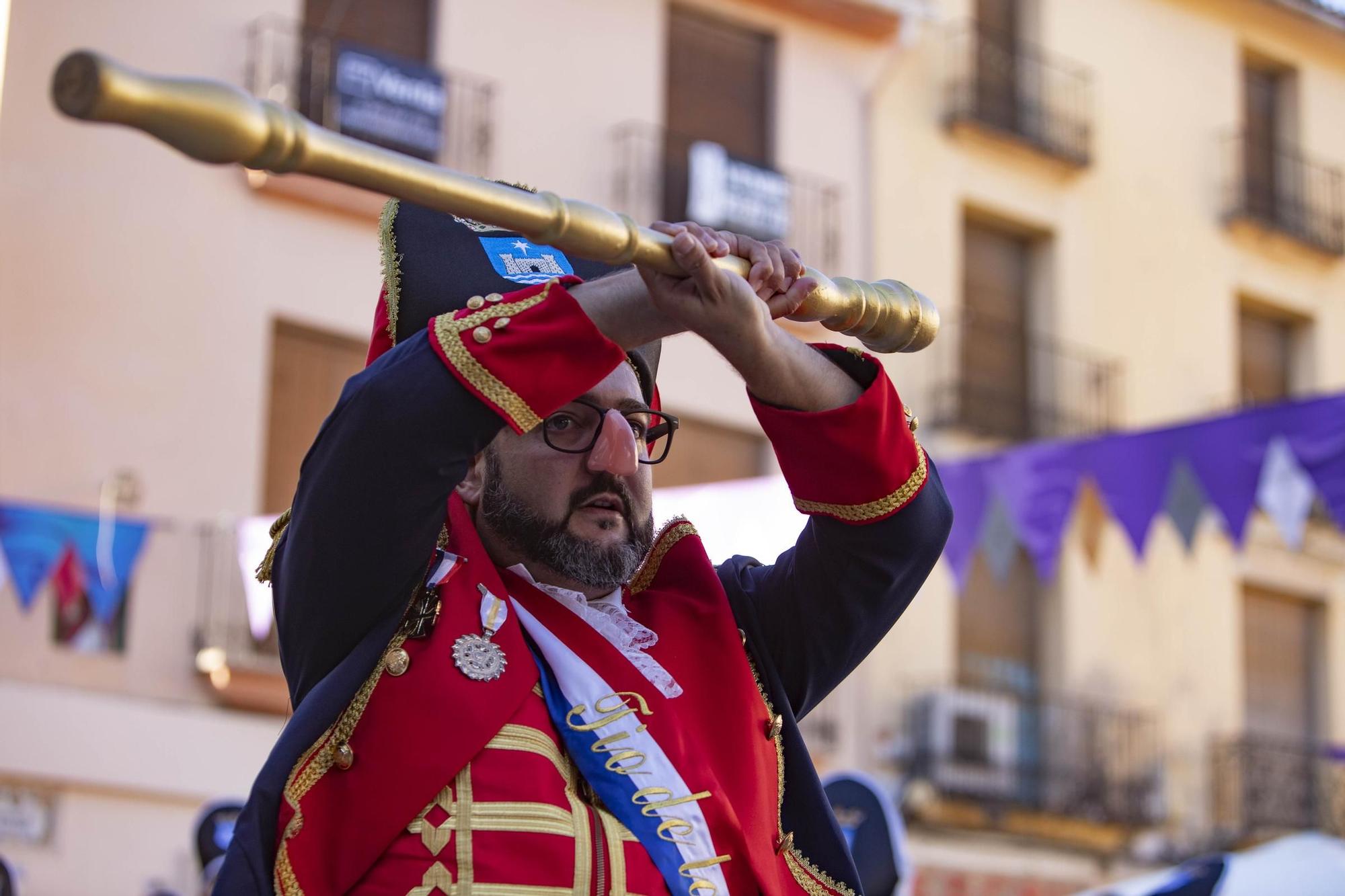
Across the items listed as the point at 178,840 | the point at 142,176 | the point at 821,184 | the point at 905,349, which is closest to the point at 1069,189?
the point at 821,184

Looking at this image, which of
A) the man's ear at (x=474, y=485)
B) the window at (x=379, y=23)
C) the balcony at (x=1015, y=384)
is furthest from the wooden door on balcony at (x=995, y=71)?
the man's ear at (x=474, y=485)

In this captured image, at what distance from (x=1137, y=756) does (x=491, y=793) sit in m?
14.4

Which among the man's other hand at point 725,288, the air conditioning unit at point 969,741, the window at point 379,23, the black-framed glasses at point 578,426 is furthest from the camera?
the air conditioning unit at point 969,741

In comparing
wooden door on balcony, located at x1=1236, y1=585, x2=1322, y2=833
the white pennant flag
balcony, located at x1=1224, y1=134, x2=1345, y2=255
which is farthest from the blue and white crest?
balcony, located at x1=1224, y1=134, x2=1345, y2=255

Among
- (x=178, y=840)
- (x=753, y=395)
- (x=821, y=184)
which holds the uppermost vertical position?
(x=821, y=184)

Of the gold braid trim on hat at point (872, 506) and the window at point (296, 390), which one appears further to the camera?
the window at point (296, 390)

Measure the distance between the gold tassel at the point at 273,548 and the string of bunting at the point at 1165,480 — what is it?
22.1 feet

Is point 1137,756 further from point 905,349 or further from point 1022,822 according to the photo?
point 905,349

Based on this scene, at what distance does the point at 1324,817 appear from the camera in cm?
1734

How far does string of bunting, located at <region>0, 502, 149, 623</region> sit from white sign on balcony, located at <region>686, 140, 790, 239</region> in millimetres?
5027

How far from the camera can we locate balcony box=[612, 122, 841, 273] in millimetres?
14297

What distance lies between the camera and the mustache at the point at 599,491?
9.77 ft

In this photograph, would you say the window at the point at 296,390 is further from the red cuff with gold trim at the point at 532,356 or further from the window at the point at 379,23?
the red cuff with gold trim at the point at 532,356

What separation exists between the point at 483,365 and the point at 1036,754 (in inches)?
540
